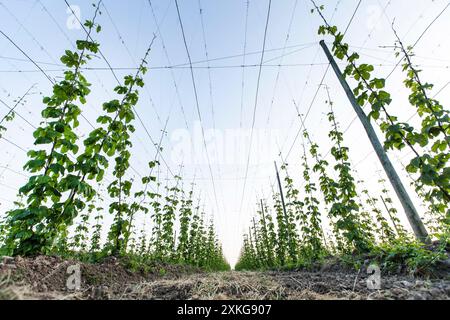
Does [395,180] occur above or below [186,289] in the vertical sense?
above

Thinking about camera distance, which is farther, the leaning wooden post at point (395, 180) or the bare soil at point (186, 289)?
the leaning wooden post at point (395, 180)

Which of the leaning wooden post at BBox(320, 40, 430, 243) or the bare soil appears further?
the leaning wooden post at BBox(320, 40, 430, 243)

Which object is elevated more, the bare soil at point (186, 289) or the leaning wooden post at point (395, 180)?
the leaning wooden post at point (395, 180)

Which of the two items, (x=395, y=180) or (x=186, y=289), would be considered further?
(x=395, y=180)

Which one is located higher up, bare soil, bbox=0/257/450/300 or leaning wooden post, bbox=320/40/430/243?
leaning wooden post, bbox=320/40/430/243
